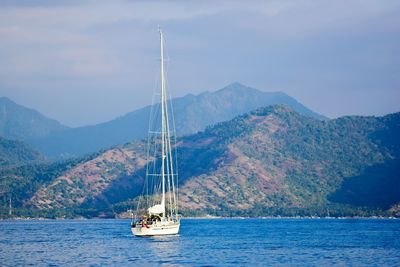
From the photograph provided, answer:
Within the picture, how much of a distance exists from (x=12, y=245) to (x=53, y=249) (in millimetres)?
11240

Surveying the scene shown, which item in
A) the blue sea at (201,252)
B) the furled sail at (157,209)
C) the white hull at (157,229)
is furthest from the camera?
the white hull at (157,229)

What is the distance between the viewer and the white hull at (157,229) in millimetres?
119500

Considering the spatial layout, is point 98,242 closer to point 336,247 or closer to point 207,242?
point 207,242

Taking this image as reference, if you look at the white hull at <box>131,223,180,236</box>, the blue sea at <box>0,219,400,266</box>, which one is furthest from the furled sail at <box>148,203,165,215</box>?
the blue sea at <box>0,219,400,266</box>

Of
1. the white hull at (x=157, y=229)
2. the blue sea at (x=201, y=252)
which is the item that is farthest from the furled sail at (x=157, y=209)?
the blue sea at (x=201, y=252)

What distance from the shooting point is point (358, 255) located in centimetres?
9600

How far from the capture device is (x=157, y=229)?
119812mm

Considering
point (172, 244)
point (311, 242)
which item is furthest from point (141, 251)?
point (311, 242)

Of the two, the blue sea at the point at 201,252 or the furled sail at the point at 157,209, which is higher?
the furled sail at the point at 157,209

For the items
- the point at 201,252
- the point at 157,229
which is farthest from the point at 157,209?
the point at 201,252

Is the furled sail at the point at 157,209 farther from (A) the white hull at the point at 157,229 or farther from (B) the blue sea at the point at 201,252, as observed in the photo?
(B) the blue sea at the point at 201,252

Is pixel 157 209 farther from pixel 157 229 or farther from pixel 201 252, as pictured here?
pixel 201 252

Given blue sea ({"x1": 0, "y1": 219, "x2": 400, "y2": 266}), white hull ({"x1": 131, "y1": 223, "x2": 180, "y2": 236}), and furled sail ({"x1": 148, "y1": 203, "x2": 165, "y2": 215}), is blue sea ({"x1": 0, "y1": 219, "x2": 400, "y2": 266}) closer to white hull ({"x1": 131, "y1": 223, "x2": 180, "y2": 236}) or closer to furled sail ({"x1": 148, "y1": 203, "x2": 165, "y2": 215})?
white hull ({"x1": 131, "y1": 223, "x2": 180, "y2": 236})

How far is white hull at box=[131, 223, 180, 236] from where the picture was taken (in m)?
120
